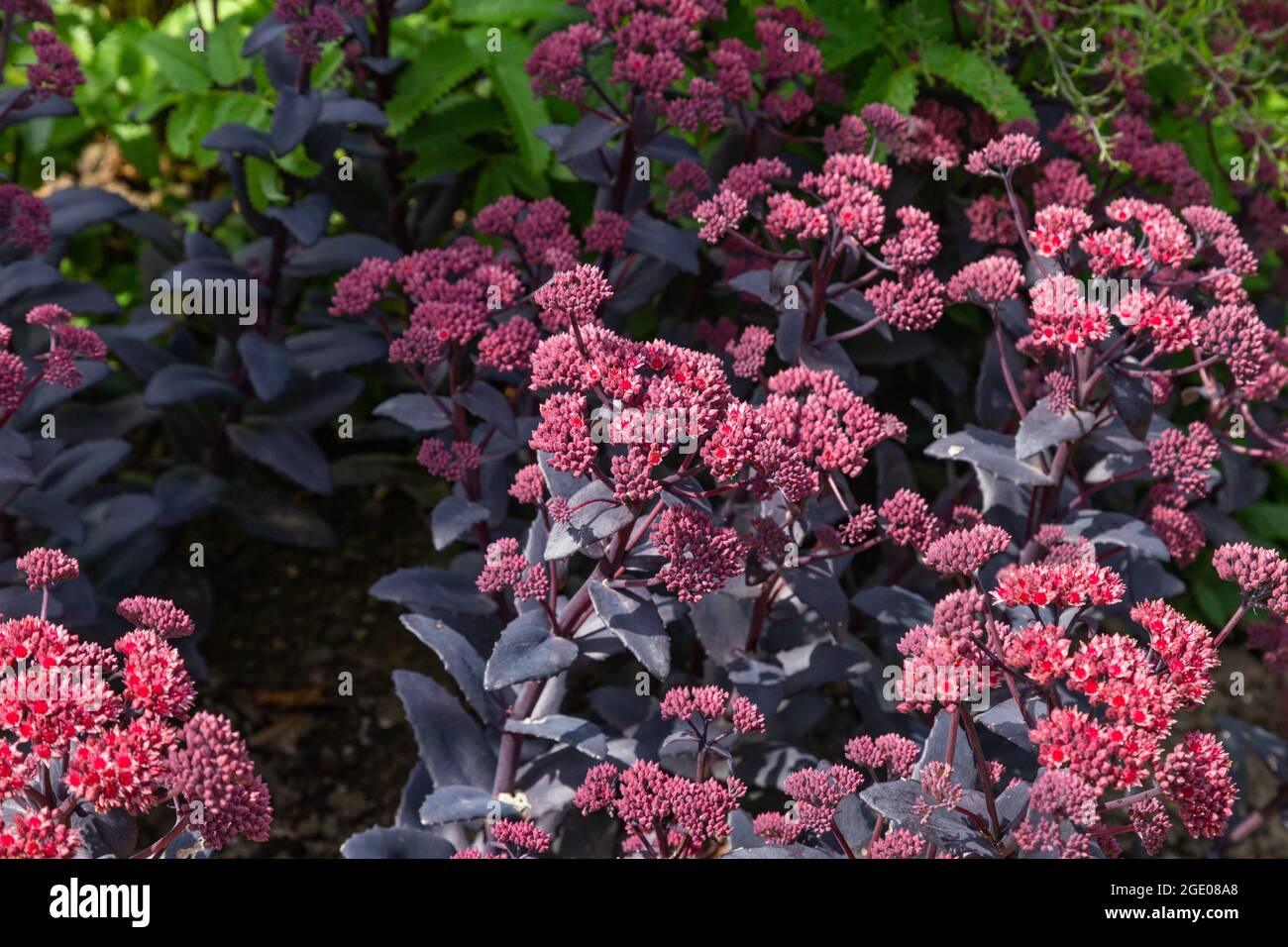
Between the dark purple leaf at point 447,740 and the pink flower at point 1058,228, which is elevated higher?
the pink flower at point 1058,228

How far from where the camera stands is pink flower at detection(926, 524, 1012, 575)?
185 centimetres

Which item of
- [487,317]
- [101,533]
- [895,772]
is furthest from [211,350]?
[895,772]

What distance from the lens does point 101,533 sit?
288 centimetres

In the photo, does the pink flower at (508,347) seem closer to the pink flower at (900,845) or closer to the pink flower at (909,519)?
the pink flower at (909,519)

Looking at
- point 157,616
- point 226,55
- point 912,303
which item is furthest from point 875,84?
point 157,616

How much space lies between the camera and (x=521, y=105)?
3006 millimetres

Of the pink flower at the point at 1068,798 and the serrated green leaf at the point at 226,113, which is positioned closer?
the pink flower at the point at 1068,798

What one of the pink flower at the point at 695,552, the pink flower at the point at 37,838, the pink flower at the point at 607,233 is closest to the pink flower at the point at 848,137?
the pink flower at the point at 607,233

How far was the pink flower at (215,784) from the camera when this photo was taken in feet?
5.15

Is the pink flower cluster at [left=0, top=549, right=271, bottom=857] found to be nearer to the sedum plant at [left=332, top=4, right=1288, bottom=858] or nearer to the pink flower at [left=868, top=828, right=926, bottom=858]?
the sedum plant at [left=332, top=4, right=1288, bottom=858]

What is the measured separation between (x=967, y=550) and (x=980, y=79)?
1464 millimetres

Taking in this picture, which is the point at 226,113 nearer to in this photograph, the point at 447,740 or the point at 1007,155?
the point at 447,740

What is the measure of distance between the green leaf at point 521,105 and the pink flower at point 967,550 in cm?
157

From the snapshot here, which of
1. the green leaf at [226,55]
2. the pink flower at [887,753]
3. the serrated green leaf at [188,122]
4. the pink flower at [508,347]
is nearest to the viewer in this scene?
the pink flower at [887,753]
